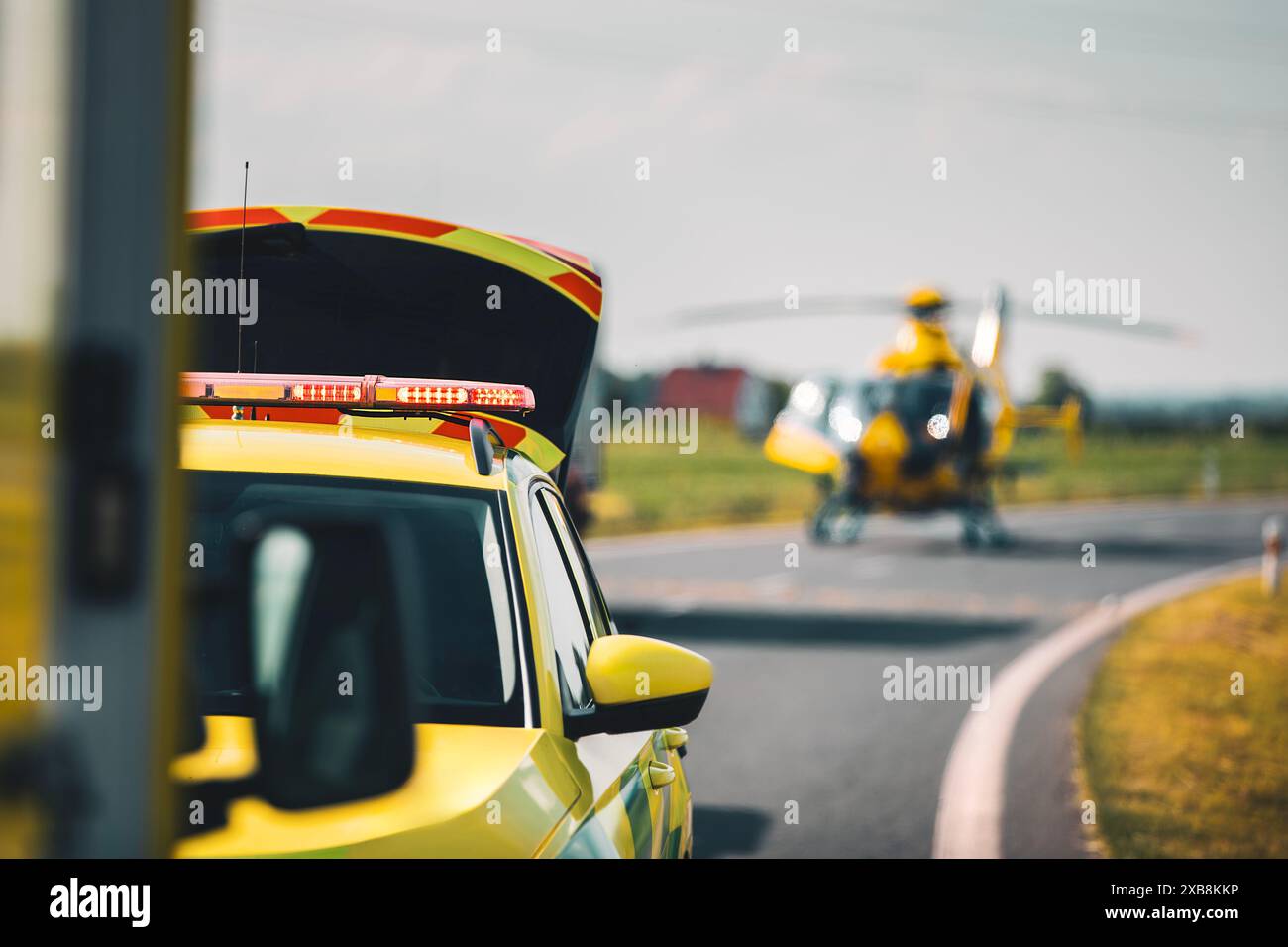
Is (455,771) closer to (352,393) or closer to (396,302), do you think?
(352,393)

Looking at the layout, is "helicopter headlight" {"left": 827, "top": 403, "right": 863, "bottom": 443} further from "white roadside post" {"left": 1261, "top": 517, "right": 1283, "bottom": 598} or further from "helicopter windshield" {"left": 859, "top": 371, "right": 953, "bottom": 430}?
"white roadside post" {"left": 1261, "top": 517, "right": 1283, "bottom": 598}

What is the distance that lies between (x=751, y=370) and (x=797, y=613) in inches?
3149

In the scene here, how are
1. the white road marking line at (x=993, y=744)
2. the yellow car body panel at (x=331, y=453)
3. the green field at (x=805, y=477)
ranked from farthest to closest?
1. the green field at (x=805, y=477)
2. the white road marking line at (x=993, y=744)
3. the yellow car body panel at (x=331, y=453)

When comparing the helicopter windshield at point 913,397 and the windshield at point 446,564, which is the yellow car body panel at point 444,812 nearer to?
the windshield at point 446,564

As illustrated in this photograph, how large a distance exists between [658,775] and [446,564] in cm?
74

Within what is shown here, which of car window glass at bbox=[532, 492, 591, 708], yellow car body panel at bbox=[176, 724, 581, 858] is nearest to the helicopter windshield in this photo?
car window glass at bbox=[532, 492, 591, 708]

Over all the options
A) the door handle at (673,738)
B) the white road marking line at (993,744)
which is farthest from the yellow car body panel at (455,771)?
the white road marking line at (993,744)

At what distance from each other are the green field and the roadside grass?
12117 millimetres

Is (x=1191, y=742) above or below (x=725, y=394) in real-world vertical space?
below

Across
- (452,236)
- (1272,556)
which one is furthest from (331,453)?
(1272,556)

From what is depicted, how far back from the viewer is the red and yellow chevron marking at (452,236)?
316cm

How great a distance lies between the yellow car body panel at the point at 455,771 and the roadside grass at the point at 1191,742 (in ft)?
12.3

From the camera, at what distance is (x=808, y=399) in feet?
67.9
